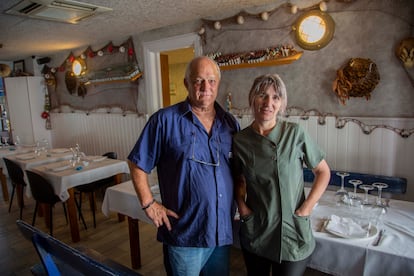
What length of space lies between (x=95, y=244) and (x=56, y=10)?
233 cm

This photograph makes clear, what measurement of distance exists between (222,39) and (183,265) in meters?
2.57

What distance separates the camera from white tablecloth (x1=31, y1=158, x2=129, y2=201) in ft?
9.34

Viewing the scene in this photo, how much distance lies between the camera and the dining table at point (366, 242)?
1.24 meters

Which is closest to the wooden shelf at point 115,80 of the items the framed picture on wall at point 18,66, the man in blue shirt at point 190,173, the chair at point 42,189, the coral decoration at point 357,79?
the chair at point 42,189

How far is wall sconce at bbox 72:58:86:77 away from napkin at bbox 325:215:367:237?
4.72 meters

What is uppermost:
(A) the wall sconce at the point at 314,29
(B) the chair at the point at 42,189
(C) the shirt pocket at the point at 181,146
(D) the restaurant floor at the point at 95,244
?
(A) the wall sconce at the point at 314,29

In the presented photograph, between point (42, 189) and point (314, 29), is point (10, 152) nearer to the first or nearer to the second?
point (42, 189)

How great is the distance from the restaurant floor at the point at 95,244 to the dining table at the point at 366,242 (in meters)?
0.87

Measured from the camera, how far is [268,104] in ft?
4.12

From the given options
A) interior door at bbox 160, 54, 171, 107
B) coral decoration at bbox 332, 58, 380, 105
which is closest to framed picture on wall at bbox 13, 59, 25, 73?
interior door at bbox 160, 54, 171, 107

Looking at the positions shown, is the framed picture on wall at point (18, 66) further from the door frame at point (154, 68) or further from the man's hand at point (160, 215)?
the man's hand at point (160, 215)

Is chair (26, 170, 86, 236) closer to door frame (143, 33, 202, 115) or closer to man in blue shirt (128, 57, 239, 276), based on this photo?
door frame (143, 33, 202, 115)

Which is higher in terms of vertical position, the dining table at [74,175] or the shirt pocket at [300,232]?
the shirt pocket at [300,232]

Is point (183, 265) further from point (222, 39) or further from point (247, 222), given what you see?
point (222, 39)
